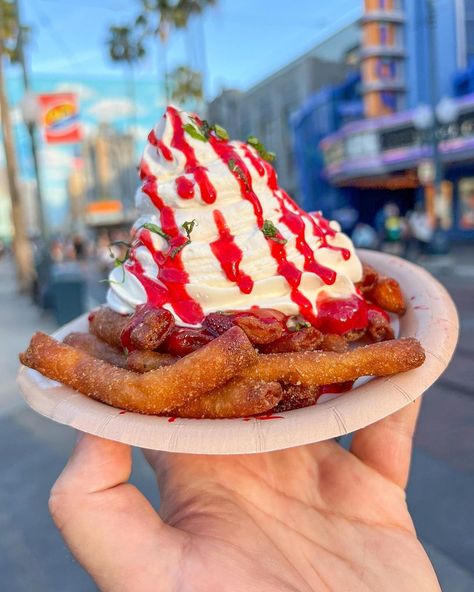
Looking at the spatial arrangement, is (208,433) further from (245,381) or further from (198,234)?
(198,234)

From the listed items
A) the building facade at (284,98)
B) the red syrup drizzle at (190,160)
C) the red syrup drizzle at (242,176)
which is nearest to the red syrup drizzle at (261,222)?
the red syrup drizzle at (242,176)

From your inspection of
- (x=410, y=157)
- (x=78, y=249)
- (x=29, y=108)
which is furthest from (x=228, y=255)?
(x=78, y=249)

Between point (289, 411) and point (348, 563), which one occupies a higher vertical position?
point (289, 411)

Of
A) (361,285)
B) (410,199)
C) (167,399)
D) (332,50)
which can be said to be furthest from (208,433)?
(332,50)

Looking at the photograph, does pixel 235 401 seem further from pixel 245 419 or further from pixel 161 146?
pixel 161 146

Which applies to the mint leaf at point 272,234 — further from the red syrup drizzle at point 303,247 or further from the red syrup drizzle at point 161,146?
the red syrup drizzle at point 161,146
